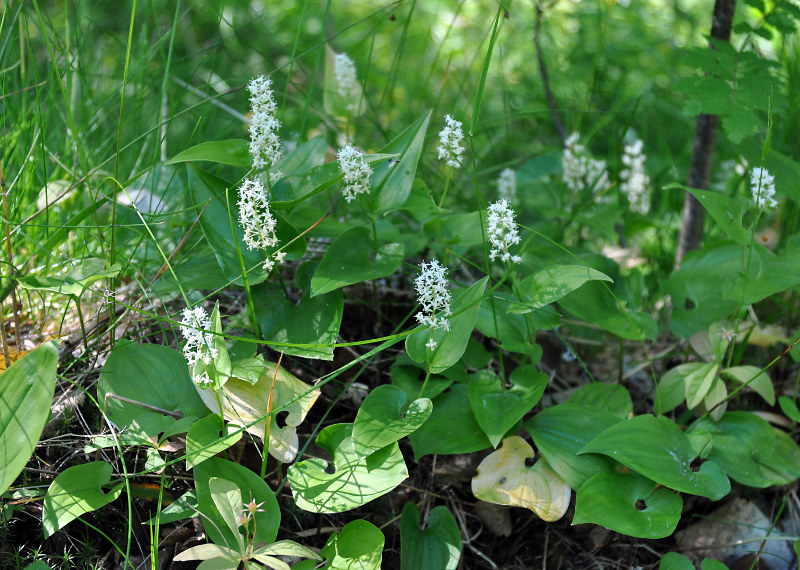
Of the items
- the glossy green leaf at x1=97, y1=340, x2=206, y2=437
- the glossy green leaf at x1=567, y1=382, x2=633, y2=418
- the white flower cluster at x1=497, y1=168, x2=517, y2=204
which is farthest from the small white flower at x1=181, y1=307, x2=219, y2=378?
the white flower cluster at x1=497, y1=168, x2=517, y2=204

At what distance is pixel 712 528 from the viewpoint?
1608 millimetres

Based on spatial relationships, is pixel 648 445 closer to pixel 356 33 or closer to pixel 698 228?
pixel 698 228

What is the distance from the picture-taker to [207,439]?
1.22m

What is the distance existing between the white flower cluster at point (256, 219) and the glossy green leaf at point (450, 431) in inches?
19.2

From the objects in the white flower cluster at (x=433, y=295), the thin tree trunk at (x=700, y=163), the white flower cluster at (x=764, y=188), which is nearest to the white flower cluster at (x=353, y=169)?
the white flower cluster at (x=433, y=295)

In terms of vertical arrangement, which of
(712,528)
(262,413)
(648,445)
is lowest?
(712,528)

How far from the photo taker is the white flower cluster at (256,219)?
50.9 inches

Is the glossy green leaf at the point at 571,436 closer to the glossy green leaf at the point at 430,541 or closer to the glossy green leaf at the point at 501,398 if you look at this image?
the glossy green leaf at the point at 501,398

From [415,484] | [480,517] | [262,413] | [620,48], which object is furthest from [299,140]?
[620,48]

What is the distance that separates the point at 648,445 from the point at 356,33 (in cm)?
332

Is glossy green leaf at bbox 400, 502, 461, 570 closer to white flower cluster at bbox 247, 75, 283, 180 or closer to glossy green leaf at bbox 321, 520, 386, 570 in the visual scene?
glossy green leaf at bbox 321, 520, 386, 570

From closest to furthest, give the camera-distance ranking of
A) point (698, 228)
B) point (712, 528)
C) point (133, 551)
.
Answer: point (133, 551)
point (712, 528)
point (698, 228)

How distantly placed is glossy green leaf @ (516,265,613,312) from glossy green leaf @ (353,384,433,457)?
12.8 inches

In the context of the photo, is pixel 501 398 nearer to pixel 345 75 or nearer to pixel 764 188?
pixel 764 188
